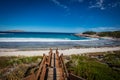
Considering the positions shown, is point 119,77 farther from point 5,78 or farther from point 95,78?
point 5,78

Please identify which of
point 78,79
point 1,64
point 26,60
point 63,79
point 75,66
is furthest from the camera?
point 26,60

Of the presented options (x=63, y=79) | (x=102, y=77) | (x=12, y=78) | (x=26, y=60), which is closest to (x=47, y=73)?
(x=63, y=79)

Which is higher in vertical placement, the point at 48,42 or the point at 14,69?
the point at 48,42

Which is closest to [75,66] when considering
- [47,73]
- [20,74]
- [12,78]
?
[47,73]

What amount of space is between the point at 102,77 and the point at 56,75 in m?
2.63

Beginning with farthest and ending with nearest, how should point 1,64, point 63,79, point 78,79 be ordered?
Answer: point 1,64, point 63,79, point 78,79

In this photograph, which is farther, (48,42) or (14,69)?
(48,42)

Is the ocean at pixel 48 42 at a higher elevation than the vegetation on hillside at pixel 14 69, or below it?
higher

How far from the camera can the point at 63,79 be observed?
19.9 ft

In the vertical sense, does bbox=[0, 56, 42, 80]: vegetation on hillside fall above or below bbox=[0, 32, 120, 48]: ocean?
below

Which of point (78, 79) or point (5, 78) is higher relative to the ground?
point (78, 79)

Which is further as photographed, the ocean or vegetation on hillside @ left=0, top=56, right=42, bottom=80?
the ocean

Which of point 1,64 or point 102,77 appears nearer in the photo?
point 102,77

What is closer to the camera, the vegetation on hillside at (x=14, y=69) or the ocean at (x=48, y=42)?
the vegetation on hillside at (x=14, y=69)
